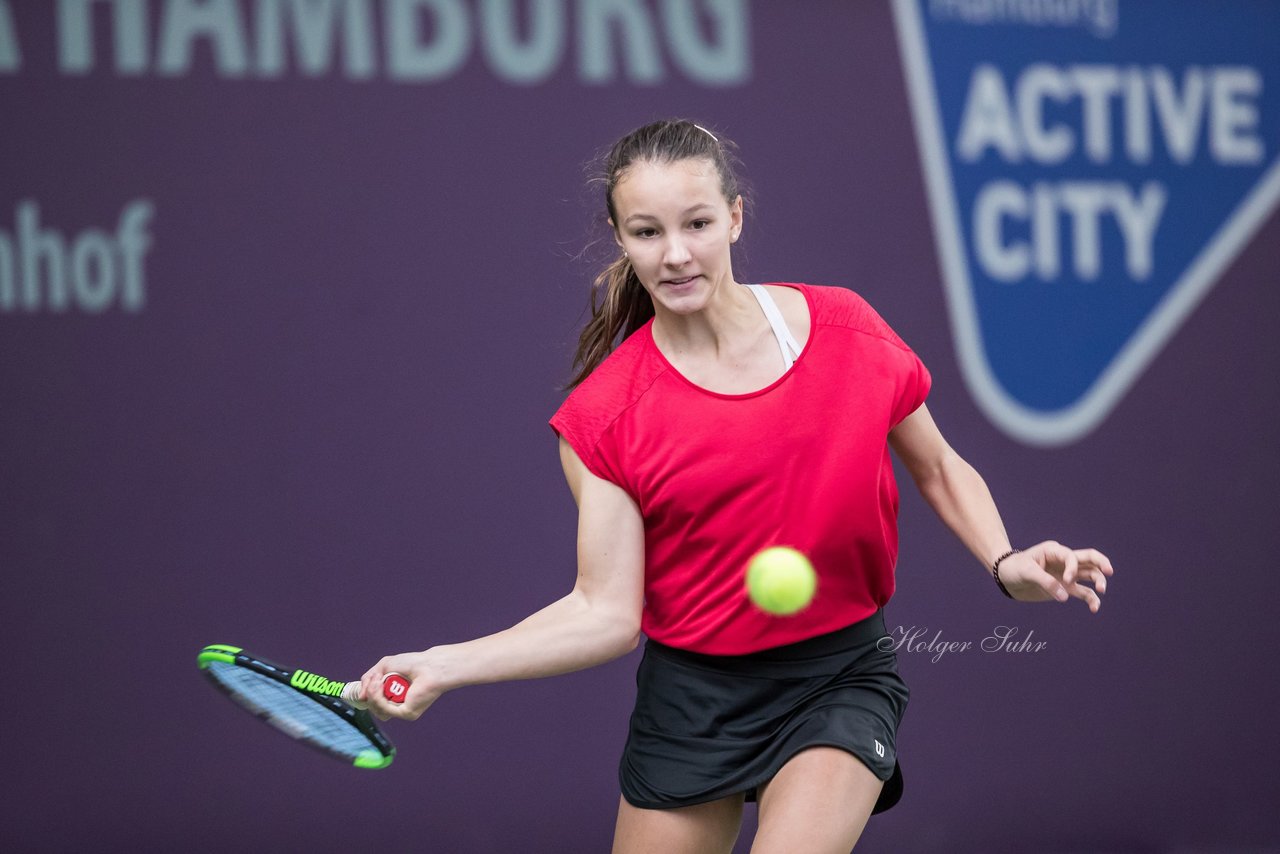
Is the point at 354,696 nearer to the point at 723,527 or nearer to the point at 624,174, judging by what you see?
the point at 723,527

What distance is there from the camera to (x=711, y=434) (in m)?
2.62

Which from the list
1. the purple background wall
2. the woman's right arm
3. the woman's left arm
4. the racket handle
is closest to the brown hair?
the woman's right arm

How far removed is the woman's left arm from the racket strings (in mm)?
1117

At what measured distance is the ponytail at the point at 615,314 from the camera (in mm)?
2938

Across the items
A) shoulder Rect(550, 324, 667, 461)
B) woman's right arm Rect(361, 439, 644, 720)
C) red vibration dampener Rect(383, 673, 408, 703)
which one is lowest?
red vibration dampener Rect(383, 673, 408, 703)

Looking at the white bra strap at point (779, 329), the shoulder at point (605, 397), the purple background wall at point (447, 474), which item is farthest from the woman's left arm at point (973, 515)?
the purple background wall at point (447, 474)

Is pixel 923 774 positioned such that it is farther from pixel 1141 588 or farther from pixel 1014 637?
pixel 1141 588

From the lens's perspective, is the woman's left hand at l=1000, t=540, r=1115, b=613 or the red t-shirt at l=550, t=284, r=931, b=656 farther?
the red t-shirt at l=550, t=284, r=931, b=656

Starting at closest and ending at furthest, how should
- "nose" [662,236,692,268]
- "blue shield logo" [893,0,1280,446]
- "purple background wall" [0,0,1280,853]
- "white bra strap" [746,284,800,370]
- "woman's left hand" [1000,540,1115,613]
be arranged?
"woman's left hand" [1000,540,1115,613] < "nose" [662,236,692,268] < "white bra strap" [746,284,800,370] < "purple background wall" [0,0,1280,853] < "blue shield logo" [893,0,1280,446]

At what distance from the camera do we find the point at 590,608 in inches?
105

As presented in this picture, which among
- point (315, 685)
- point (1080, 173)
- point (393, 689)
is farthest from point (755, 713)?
point (1080, 173)

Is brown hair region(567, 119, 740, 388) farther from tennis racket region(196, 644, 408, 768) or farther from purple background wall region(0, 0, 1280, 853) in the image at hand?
purple background wall region(0, 0, 1280, 853)

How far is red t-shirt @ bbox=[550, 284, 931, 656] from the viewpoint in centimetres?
262

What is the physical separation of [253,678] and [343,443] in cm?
168
